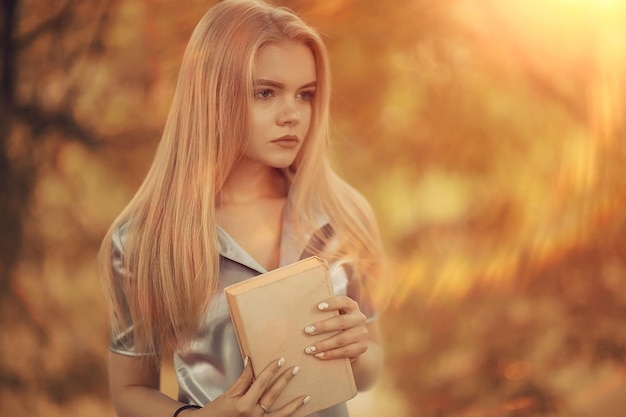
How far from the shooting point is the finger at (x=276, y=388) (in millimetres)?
1344

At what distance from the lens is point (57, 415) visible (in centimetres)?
159

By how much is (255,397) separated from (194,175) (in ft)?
1.41

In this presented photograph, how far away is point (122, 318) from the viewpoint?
1.48m

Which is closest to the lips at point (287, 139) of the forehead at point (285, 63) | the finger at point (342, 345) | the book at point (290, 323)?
the forehead at point (285, 63)

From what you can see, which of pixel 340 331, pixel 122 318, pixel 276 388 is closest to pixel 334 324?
pixel 340 331

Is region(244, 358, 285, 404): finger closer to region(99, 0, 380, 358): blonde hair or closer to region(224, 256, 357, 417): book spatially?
region(224, 256, 357, 417): book

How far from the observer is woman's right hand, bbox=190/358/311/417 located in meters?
1.33

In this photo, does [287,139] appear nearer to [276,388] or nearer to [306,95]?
[306,95]

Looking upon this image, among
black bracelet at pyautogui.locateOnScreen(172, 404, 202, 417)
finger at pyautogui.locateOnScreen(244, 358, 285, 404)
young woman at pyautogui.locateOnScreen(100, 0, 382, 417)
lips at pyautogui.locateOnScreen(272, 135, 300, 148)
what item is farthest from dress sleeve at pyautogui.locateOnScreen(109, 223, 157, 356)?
lips at pyautogui.locateOnScreen(272, 135, 300, 148)

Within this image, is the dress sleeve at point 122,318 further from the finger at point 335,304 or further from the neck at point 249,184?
the finger at point 335,304

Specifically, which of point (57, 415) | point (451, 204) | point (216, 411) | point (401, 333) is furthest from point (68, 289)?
point (451, 204)

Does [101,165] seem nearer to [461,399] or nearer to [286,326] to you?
[286,326]

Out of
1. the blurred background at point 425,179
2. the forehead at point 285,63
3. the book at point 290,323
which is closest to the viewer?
the book at point 290,323

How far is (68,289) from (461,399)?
0.84 m
